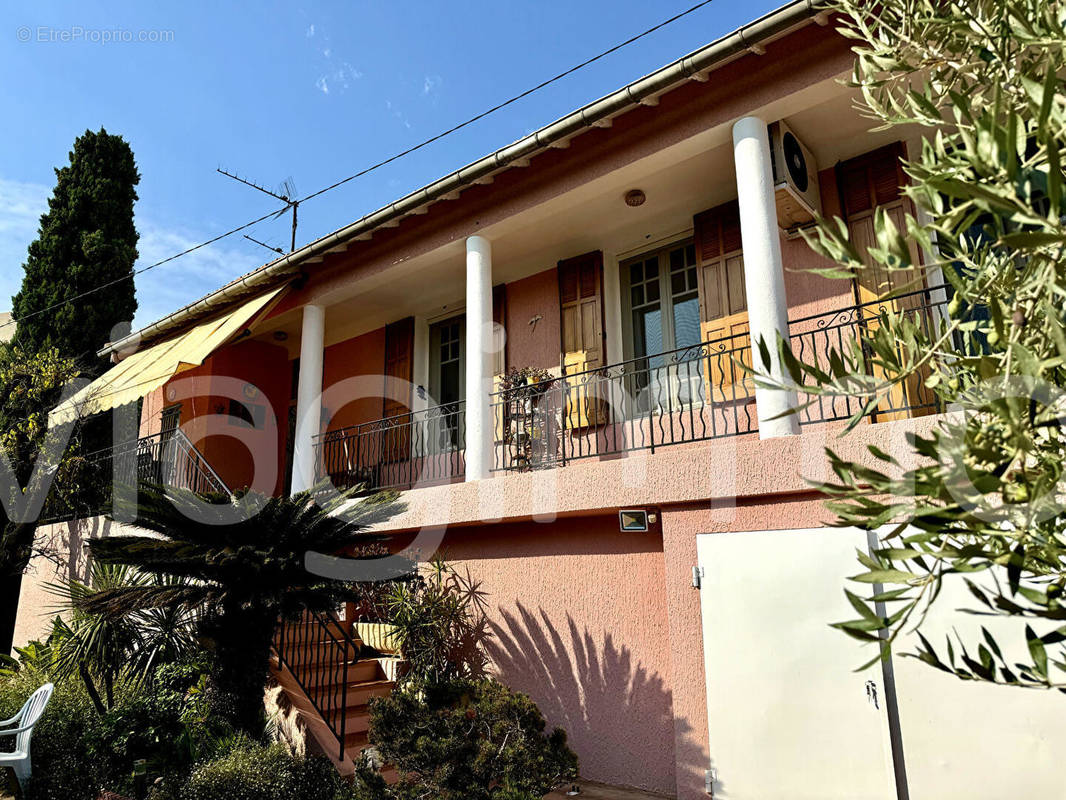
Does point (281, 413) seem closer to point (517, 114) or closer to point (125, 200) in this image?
point (517, 114)

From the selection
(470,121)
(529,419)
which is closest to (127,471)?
(529,419)

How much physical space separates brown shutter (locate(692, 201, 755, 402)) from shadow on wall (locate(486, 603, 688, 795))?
343 cm

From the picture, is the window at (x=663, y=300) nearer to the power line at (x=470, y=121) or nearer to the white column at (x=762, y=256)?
the white column at (x=762, y=256)

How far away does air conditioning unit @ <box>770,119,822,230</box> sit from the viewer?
7301mm

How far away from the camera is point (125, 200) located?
20.8 meters

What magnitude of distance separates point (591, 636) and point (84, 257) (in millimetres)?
19164

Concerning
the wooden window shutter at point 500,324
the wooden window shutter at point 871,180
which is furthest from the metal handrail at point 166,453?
the wooden window shutter at point 871,180

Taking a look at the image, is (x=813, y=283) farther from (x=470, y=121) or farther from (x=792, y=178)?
(x=470, y=121)

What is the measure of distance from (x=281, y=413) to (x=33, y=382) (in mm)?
5591

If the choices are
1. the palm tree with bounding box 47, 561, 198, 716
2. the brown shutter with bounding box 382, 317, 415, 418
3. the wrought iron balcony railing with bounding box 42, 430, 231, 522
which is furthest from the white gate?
the wrought iron balcony railing with bounding box 42, 430, 231, 522

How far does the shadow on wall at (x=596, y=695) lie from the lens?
6.80 m

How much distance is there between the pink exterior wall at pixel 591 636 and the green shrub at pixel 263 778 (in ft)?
7.79

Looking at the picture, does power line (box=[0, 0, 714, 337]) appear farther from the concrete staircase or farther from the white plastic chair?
the white plastic chair

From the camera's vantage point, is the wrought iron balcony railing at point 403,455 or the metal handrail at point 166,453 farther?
the metal handrail at point 166,453
